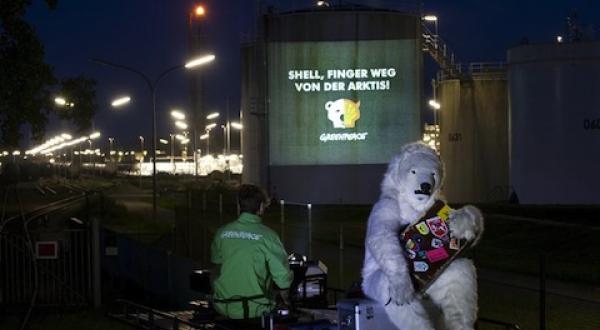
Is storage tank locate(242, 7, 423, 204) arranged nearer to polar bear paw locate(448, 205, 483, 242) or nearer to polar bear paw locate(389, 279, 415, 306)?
polar bear paw locate(448, 205, 483, 242)

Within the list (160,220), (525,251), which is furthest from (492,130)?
(525,251)

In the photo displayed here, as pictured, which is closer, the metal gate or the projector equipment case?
the projector equipment case

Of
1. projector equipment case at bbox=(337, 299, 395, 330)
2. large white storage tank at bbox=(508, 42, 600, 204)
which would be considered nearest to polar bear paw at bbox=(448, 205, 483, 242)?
projector equipment case at bbox=(337, 299, 395, 330)

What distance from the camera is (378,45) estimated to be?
54250 mm

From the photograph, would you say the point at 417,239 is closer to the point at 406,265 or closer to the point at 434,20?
the point at 406,265

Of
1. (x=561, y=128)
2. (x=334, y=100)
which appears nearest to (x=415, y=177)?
(x=561, y=128)

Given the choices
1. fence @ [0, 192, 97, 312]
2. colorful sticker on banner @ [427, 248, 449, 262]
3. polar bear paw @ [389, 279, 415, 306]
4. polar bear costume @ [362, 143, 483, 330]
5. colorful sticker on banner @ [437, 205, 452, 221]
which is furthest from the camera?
fence @ [0, 192, 97, 312]

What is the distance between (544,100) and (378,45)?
36.8 feet

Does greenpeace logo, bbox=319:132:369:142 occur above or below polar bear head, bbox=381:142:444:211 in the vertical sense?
above

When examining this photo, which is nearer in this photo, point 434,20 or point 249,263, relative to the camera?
point 249,263

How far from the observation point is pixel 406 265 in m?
6.62

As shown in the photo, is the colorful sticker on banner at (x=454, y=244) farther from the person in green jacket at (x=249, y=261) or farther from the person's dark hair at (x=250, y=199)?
the person's dark hair at (x=250, y=199)

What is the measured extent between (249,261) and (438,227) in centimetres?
187

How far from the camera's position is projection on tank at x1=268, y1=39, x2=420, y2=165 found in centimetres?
5331
